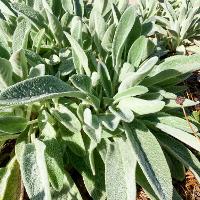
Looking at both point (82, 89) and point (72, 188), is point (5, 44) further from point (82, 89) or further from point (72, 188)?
point (72, 188)

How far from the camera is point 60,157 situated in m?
1.64

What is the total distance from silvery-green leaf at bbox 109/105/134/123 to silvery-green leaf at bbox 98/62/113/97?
0.12 metres

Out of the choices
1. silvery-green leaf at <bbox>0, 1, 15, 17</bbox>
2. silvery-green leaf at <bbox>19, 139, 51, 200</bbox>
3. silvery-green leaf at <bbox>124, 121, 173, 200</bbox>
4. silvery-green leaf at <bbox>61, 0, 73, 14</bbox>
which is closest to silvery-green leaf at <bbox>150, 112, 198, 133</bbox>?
silvery-green leaf at <bbox>124, 121, 173, 200</bbox>

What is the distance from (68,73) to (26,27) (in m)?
0.29

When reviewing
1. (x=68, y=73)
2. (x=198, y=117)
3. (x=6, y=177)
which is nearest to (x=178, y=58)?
(x=198, y=117)

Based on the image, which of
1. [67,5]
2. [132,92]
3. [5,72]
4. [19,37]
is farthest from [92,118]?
[67,5]

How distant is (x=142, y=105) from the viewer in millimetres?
1635

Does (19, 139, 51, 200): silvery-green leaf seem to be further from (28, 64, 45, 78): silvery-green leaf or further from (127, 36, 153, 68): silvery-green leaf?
(127, 36, 153, 68): silvery-green leaf

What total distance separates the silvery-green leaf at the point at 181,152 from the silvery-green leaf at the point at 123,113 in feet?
1.00

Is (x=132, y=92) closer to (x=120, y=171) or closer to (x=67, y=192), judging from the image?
(x=120, y=171)

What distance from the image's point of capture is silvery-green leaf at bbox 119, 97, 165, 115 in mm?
1571

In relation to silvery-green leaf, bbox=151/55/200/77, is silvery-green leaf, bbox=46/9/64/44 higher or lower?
higher

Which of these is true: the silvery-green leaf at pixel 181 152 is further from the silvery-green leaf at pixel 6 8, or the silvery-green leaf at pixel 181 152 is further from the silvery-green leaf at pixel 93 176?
the silvery-green leaf at pixel 6 8

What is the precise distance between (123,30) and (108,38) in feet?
0.50
